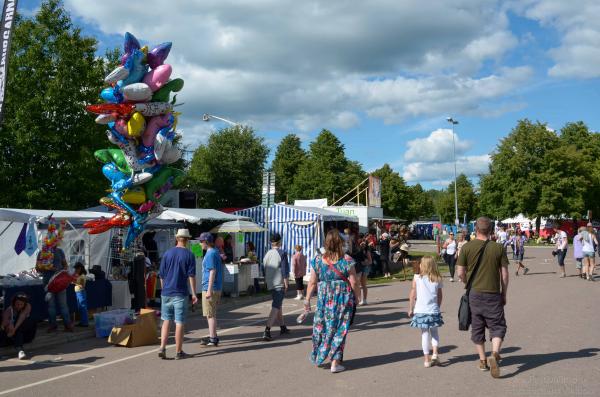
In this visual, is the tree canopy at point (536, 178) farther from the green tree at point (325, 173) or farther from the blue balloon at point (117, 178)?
the blue balloon at point (117, 178)

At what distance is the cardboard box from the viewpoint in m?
Result: 8.94

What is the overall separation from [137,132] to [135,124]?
200 millimetres

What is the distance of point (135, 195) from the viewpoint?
11.7 meters

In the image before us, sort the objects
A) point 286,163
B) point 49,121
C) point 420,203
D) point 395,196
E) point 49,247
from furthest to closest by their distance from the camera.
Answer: point 420,203, point 395,196, point 286,163, point 49,121, point 49,247

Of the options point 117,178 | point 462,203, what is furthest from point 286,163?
point 117,178

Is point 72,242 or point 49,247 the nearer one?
point 49,247

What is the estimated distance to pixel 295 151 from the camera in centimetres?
6581

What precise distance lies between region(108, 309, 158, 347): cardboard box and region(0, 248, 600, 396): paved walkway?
0.17m

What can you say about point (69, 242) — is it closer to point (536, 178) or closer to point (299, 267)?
point (299, 267)

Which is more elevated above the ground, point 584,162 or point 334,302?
point 584,162

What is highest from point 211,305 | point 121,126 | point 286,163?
point 286,163

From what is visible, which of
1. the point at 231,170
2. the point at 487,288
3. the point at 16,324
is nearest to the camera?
the point at 487,288

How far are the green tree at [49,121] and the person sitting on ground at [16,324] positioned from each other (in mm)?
13565

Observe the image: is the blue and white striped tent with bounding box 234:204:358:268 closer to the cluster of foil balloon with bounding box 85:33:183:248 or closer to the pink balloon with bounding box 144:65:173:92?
the cluster of foil balloon with bounding box 85:33:183:248
